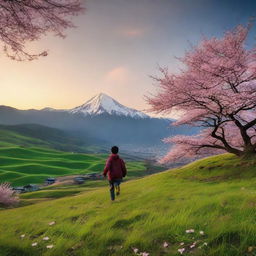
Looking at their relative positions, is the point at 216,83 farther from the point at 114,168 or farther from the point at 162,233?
the point at 162,233

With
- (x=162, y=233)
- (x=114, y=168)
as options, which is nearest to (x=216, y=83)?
(x=114, y=168)

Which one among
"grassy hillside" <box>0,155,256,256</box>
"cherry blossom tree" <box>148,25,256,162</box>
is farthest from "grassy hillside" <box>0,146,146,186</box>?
"grassy hillside" <box>0,155,256,256</box>

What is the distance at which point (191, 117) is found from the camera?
67.1 ft

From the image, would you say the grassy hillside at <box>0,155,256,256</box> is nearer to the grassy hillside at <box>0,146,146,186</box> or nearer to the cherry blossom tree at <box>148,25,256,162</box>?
the cherry blossom tree at <box>148,25,256,162</box>

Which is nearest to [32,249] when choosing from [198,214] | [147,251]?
[147,251]

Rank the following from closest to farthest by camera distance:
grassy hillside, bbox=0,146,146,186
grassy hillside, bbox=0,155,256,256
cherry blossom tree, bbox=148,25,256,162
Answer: grassy hillside, bbox=0,155,256,256 → cherry blossom tree, bbox=148,25,256,162 → grassy hillside, bbox=0,146,146,186

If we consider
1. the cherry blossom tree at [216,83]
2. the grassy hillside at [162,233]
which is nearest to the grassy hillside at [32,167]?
the cherry blossom tree at [216,83]

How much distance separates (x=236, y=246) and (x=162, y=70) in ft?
49.6

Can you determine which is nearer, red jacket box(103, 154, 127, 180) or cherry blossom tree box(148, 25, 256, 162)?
red jacket box(103, 154, 127, 180)

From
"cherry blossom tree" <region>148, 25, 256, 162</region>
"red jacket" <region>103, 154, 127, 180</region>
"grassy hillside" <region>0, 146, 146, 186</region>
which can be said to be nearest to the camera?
"red jacket" <region>103, 154, 127, 180</region>

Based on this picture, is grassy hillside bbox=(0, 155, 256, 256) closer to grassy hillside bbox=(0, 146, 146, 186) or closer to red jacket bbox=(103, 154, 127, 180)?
red jacket bbox=(103, 154, 127, 180)

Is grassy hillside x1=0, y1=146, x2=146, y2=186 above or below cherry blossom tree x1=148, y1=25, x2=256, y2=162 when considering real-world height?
below

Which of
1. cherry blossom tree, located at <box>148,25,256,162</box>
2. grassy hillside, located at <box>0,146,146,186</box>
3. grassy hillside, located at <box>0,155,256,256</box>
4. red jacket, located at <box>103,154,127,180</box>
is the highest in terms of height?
cherry blossom tree, located at <box>148,25,256,162</box>

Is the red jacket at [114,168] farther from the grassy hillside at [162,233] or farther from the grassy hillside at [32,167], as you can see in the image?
the grassy hillside at [32,167]
